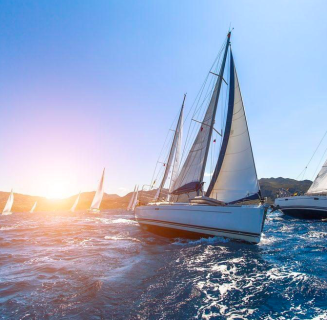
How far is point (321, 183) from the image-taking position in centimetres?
2522

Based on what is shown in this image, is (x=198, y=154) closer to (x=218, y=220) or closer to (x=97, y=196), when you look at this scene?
(x=218, y=220)

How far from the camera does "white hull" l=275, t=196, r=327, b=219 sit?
23.3 meters

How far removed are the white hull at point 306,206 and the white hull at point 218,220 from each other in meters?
16.6

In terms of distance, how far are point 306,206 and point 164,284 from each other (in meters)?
26.1

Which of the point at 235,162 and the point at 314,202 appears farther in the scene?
the point at 314,202

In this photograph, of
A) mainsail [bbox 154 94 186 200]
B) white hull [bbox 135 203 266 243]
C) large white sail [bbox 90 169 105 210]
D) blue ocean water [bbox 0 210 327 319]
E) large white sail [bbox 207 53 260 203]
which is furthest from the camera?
large white sail [bbox 90 169 105 210]

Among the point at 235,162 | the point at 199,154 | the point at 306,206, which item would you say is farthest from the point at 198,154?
the point at 306,206

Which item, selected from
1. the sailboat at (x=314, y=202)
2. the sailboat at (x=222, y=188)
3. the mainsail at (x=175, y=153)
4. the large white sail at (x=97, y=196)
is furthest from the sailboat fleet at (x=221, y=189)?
the large white sail at (x=97, y=196)

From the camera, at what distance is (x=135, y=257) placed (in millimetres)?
8562

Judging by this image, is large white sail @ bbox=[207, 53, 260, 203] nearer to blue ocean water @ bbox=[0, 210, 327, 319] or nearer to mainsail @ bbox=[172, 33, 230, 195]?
mainsail @ bbox=[172, 33, 230, 195]

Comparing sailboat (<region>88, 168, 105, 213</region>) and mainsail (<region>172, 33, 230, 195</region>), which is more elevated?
mainsail (<region>172, 33, 230, 195</region>)

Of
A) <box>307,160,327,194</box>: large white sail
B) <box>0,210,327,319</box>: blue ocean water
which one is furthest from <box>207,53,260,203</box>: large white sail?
<box>307,160,327,194</box>: large white sail

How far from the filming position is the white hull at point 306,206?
23.3 m

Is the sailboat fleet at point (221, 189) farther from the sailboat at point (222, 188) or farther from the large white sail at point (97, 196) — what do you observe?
the large white sail at point (97, 196)
